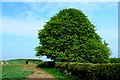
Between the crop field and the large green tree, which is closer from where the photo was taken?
the crop field

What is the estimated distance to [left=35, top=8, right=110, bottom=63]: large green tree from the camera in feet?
124

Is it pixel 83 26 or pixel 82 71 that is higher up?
pixel 83 26

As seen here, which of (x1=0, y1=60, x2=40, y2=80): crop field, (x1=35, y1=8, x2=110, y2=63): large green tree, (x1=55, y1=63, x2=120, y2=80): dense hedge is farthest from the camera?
(x1=35, y1=8, x2=110, y2=63): large green tree

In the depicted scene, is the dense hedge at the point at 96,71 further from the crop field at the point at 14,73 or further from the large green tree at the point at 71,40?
the large green tree at the point at 71,40

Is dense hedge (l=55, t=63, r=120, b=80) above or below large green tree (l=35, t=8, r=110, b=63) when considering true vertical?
below

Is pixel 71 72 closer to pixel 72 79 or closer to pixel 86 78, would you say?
pixel 72 79

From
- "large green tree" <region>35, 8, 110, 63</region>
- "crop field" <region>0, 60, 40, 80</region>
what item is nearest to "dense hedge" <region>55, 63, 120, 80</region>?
"crop field" <region>0, 60, 40, 80</region>

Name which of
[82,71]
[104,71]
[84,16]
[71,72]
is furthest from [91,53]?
[104,71]

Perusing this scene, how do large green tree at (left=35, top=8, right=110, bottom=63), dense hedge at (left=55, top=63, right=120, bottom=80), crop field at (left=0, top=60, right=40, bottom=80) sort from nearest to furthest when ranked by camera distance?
dense hedge at (left=55, top=63, right=120, bottom=80) → crop field at (left=0, top=60, right=40, bottom=80) → large green tree at (left=35, top=8, right=110, bottom=63)

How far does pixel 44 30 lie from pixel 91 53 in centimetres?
709

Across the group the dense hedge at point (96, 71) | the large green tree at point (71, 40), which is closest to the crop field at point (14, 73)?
the dense hedge at point (96, 71)

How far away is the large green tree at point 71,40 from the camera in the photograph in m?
37.9

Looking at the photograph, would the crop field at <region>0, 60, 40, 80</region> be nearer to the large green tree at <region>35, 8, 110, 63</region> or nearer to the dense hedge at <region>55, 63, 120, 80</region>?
the dense hedge at <region>55, 63, 120, 80</region>

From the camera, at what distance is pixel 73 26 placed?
131 ft
